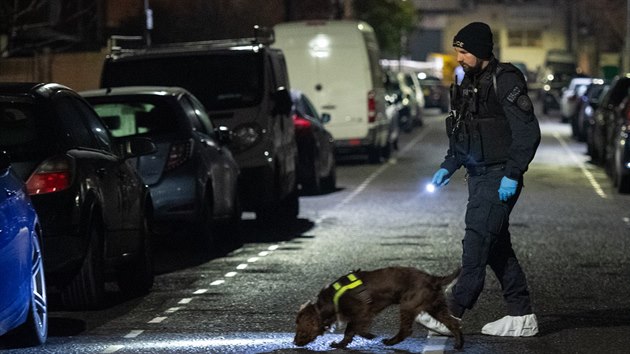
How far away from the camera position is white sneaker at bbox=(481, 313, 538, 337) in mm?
9445

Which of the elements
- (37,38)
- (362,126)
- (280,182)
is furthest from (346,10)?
(280,182)

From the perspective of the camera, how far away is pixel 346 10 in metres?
58.4

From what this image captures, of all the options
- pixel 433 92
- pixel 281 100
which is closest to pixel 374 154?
pixel 281 100

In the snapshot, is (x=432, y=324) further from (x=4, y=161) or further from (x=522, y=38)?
(x=522, y=38)

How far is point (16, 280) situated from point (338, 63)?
2026 cm

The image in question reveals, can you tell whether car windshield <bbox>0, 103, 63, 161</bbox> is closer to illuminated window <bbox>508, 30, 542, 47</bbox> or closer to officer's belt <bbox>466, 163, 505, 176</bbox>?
officer's belt <bbox>466, 163, 505, 176</bbox>

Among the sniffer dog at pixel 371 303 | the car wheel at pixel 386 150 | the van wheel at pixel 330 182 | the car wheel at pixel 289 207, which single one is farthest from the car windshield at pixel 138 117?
the car wheel at pixel 386 150

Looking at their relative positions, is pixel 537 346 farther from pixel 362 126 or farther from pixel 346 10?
pixel 346 10

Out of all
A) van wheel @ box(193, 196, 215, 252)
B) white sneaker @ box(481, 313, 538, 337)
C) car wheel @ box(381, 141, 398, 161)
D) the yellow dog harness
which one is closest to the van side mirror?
van wheel @ box(193, 196, 215, 252)

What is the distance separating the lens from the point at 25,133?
35.3ft

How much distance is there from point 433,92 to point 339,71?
1441 inches

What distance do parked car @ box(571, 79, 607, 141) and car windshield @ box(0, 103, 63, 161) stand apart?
23357 millimetres

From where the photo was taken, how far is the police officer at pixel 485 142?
9.21m

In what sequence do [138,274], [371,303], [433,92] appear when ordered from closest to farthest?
1. [371,303]
2. [138,274]
3. [433,92]
